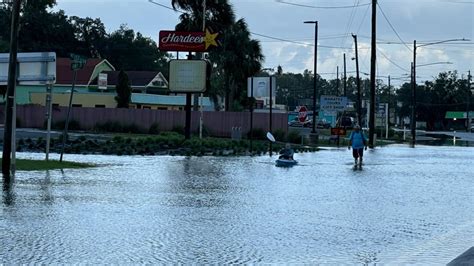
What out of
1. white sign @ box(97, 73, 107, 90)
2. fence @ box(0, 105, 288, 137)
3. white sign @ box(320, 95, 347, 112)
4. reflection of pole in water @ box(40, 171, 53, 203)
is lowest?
reflection of pole in water @ box(40, 171, 53, 203)

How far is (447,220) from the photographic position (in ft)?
45.3

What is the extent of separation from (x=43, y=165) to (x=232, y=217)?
1158 cm

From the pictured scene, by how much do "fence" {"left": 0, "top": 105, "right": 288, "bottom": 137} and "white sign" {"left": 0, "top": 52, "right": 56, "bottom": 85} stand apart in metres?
30.9

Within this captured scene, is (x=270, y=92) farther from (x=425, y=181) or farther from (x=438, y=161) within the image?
(x=425, y=181)

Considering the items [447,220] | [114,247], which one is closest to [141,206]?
[114,247]

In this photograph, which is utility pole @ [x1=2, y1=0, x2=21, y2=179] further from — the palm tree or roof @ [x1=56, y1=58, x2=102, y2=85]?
roof @ [x1=56, y1=58, x2=102, y2=85]

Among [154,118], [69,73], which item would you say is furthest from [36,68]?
[69,73]

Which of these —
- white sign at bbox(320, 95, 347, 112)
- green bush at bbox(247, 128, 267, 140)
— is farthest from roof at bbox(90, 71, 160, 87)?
white sign at bbox(320, 95, 347, 112)

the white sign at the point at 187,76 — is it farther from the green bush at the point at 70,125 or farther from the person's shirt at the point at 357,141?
the green bush at the point at 70,125

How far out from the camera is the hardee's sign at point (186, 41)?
136 ft

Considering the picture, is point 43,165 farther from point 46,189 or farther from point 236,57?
point 236,57

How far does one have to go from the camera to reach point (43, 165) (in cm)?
2330

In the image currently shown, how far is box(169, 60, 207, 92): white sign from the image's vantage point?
42.7 metres

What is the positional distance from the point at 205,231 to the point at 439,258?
350 cm
